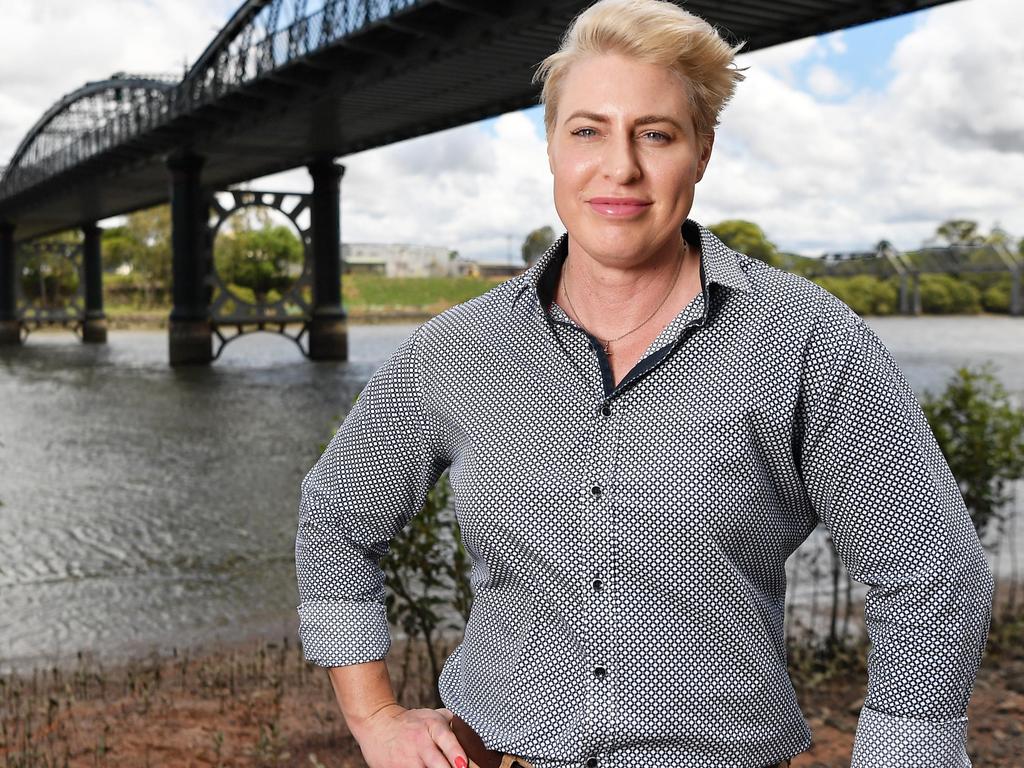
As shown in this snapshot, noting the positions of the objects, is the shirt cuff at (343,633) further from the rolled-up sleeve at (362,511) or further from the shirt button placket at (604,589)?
the shirt button placket at (604,589)

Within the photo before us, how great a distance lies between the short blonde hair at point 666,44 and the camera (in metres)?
1.85

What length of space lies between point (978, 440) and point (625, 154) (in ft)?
17.2

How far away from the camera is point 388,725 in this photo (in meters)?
2.07

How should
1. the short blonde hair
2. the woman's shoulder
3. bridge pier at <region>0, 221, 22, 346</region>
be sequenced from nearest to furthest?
1. the short blonde hair
2. the woman's shoulder
3. bridge pier at <region>0, 221, 22, 346</region>

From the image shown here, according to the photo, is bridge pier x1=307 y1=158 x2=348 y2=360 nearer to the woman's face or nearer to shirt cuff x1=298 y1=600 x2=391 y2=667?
shirt cuff x1=298 y1=600 x2=391 y2=667

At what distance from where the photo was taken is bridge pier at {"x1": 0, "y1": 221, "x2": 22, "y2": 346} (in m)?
64.0

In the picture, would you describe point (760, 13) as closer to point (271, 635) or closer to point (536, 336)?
point (271, 635)

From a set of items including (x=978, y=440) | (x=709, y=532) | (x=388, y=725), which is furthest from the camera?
(x=978, y=440)

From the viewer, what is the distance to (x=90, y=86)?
196 ft

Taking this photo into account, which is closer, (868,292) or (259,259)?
(259,259)

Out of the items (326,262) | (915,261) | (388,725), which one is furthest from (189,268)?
(915,261)

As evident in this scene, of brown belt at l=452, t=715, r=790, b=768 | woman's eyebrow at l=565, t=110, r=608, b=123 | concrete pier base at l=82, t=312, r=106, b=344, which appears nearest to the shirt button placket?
brown belt at l=452, t=715, r=790, b=768

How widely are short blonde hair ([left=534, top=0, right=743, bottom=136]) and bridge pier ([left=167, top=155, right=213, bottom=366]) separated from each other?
3932cm

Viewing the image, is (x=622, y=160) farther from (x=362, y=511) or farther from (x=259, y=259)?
(x=259, y=259)
